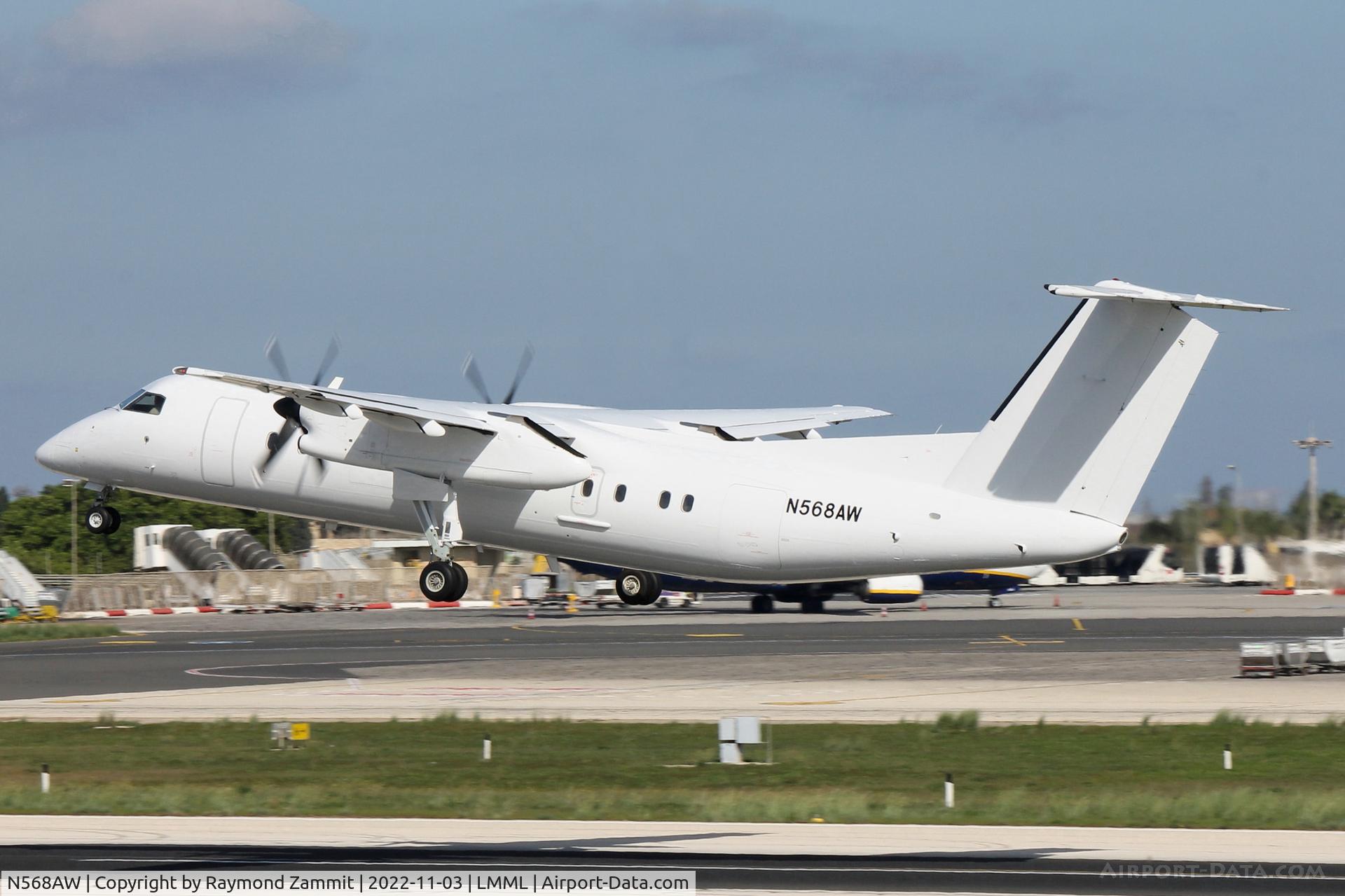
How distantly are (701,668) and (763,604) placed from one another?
951 inches

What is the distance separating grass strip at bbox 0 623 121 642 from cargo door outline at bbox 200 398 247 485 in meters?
36.8

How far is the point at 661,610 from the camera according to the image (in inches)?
3066

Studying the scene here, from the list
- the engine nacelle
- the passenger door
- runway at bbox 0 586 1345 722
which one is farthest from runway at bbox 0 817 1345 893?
runway at bbox 0 586 1345 722

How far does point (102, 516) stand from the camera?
34938mm

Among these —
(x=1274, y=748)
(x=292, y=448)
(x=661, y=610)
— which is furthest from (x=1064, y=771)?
(x=661, y=610)

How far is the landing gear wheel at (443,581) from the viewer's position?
3291 cm

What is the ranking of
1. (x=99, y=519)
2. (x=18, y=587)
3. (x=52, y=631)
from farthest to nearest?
(x=18, y=587)
(x=52, y=631)
(x=99, y=519)

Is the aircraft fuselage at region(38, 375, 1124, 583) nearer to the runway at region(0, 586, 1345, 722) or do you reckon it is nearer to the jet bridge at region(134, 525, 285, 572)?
the runway at region(0, 586, 1345, 722)

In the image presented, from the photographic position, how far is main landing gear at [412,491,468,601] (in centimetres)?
3275

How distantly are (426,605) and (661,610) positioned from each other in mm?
16559

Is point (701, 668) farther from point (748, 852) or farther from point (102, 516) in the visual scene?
point (748, 852)

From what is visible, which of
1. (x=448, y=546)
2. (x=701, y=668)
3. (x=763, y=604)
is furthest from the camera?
(x=763, y=604)

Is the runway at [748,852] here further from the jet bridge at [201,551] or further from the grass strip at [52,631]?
the jet bridge at [201,551]

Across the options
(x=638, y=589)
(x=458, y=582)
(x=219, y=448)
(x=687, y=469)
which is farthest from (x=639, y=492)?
(x=219, y=448)
